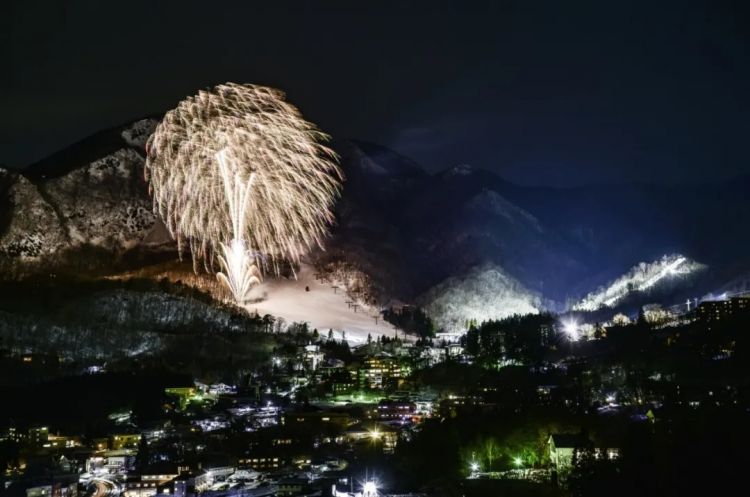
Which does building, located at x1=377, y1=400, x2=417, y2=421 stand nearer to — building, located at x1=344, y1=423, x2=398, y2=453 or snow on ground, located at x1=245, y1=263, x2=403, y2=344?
building, located at x1=344, y1=423, x2=398, y2=453

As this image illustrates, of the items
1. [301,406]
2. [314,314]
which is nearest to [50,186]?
[314,314]

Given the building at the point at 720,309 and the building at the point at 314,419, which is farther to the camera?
the building at the point at 720,309

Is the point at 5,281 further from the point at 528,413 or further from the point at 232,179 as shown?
the point at 528,413

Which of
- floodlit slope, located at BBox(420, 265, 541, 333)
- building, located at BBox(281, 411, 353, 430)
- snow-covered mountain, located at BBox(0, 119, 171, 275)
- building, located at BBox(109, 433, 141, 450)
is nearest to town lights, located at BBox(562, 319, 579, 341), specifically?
floodlit slope, located at BBox(420, 265, 541, 333)

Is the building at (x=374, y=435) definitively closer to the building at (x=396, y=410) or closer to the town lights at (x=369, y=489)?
the building at (x=396, y=410)

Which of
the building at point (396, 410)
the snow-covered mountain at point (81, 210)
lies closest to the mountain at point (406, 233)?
the snow-covered mountain at point (81, 210)
